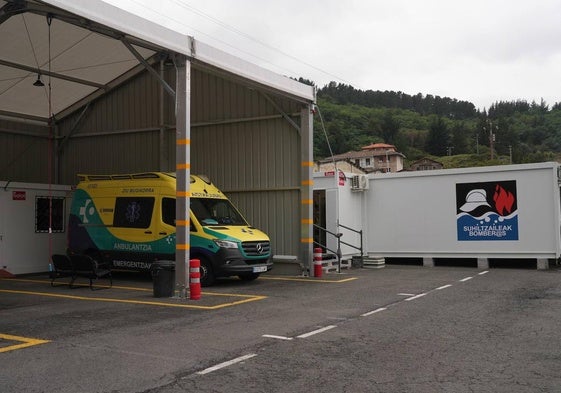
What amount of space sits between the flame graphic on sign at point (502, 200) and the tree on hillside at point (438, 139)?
9928cm

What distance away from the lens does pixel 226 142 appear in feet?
58.1

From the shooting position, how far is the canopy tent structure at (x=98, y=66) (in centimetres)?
1080

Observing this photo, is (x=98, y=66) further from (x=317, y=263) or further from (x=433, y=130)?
(x=433, y=130)

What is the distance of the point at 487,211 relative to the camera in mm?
18172

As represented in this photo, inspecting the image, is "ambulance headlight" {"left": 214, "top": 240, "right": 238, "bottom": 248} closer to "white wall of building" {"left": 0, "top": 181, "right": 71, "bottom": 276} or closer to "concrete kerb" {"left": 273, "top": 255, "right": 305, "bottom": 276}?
"concrete kerb" {"left": 273, "top": 255, "right": 305, "bottom": 276}

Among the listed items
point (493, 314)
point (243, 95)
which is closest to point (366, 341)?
point (493, 314)

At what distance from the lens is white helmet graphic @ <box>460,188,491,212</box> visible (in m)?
18.3

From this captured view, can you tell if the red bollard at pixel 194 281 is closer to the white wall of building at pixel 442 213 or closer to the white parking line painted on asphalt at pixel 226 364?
the white parking line painted on asphalt at pixel 226 364

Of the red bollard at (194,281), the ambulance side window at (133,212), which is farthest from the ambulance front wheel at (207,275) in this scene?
the ambulance side window at (133,212)

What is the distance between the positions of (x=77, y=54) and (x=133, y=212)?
5608 mm

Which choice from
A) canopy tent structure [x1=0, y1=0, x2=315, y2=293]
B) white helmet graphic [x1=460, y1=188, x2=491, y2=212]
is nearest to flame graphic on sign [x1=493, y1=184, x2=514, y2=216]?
white helmet graphic [x1=460, y1=188, x2=491, y2=212]

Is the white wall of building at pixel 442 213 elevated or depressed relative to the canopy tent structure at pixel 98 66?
depressed

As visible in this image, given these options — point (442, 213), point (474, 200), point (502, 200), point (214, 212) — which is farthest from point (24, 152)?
point (502, 200)

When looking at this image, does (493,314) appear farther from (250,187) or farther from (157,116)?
(157,116)
